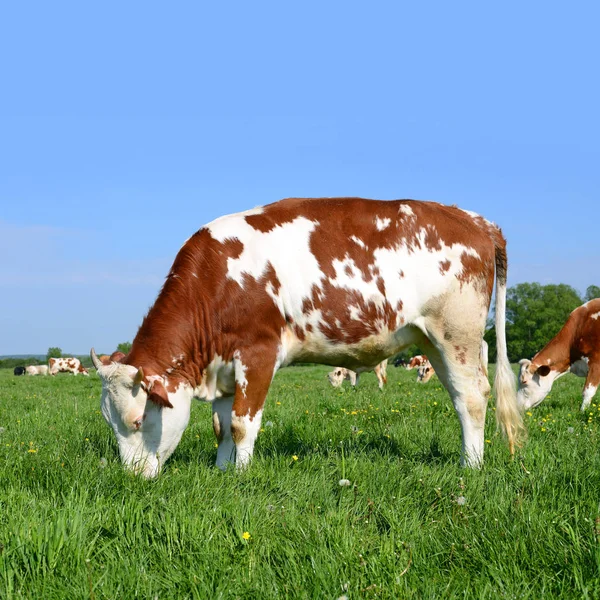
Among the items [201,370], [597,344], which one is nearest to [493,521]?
[201,370]

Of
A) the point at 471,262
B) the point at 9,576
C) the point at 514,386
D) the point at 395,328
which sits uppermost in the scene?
the point at 471,262

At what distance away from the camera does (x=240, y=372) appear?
5.65m

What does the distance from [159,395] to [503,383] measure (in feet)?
11.7

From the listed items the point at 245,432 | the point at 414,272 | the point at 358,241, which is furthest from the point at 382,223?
the point at 245,432

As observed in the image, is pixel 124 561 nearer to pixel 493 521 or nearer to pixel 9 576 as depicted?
pixel 9 576

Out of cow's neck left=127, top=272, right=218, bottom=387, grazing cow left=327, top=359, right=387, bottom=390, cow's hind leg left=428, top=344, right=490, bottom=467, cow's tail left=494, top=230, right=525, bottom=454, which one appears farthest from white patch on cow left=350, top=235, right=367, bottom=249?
grazing cow left=327, top=359, right=387, bottom=390

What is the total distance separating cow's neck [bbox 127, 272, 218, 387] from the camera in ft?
18.9

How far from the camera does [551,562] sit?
3.41 m

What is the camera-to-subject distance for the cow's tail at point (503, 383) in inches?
254

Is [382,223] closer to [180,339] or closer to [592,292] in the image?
[180,339]

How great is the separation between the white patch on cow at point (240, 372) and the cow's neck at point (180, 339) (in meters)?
0.24

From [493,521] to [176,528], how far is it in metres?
1.89

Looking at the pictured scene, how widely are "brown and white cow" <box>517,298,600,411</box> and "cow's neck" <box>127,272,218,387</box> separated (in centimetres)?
902

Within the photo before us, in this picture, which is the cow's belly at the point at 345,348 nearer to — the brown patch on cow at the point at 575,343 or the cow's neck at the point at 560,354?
the brown patch on cow at the point at 575,343
